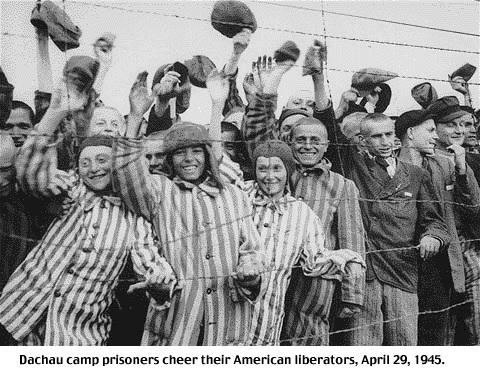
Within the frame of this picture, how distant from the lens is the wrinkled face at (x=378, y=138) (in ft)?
15.4

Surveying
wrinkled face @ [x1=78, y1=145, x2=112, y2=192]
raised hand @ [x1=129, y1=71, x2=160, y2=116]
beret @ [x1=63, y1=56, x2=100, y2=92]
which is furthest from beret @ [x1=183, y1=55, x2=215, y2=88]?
wrinkled face @ [x1=78, y1=145, x2=112, y2=192]

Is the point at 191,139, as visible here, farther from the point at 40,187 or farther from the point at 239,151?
the point at 40,187

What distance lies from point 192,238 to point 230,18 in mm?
1086

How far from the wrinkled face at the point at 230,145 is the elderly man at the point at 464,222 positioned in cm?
111

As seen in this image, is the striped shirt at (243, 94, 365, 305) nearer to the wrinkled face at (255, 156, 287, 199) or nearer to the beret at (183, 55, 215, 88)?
the wrinkled face at (255, 156, 287, 199)

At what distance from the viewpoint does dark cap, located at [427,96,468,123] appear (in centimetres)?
488

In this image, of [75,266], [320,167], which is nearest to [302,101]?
[320,167]

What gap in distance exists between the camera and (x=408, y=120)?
4.80 m

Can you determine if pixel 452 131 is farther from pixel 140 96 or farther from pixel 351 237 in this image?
pixel 140 96

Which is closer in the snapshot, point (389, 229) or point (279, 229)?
point (279, 229)

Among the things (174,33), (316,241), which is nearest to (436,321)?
(316,241)

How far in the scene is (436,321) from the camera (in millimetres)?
4777

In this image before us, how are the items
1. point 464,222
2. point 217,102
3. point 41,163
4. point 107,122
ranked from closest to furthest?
point 41,163
point 107,122
point 217,102
point 464,222

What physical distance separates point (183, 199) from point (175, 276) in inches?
14.1
